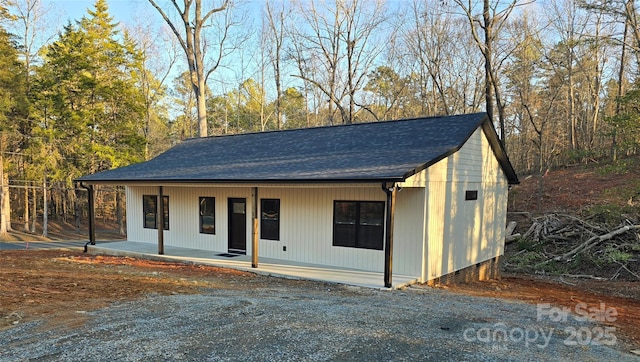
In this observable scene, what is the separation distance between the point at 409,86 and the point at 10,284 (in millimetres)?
26884

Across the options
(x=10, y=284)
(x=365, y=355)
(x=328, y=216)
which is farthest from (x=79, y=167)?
(x=365, y=355)

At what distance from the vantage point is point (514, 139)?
105 feet

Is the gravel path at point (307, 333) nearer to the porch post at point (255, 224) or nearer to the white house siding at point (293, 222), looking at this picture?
the porch post at point (255, 224)

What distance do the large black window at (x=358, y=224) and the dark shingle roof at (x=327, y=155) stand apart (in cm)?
109

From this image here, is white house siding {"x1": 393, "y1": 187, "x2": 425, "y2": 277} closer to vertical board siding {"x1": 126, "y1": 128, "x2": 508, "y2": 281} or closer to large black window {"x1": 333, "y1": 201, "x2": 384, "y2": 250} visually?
vertical board siding {"x1": 126, "y1": 128, "x2": 508, "y2": 281}

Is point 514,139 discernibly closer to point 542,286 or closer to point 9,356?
point 542,286

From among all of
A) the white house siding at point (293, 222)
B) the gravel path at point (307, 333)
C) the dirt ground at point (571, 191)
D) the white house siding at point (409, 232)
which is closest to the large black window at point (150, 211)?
the white house siding at point (293, 222)

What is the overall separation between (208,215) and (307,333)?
8.07m

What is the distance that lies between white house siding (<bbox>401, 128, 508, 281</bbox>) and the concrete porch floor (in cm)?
130

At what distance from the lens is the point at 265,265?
389 inches

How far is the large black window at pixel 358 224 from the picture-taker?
9.23 meters

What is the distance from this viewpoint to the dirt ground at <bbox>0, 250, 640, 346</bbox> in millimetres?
5707

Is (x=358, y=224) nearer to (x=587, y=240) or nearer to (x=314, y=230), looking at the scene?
(x=314, y=230)

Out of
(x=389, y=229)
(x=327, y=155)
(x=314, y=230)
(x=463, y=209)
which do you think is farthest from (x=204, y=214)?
(x=463, y=209)
